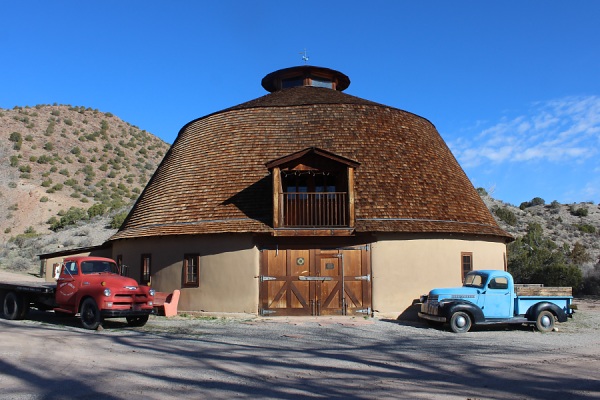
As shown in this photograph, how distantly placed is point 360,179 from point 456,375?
1012 cm

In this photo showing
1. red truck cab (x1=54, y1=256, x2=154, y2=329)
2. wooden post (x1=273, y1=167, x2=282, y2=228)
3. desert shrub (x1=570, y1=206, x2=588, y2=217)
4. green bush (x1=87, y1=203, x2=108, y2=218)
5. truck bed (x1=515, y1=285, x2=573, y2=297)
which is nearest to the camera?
red truck cab (x1=54, y1=256, x2=154, y2=329)

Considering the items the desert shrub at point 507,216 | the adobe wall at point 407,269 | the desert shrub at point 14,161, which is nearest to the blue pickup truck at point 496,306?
the adobe wall at point 407,269

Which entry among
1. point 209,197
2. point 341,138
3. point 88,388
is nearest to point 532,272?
point 341,138

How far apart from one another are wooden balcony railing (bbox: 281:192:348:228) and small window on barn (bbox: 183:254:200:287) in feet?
10.4

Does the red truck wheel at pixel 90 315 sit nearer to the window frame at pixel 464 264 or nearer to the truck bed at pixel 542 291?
the window frame at pixel 464 264

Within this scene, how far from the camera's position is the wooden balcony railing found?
55.9 ft

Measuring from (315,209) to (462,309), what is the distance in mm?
5415

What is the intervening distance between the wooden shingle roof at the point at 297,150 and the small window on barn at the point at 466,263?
90 cm

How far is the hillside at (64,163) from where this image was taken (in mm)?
52750

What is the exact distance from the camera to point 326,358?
9750 millimetres

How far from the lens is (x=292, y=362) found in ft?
30.5

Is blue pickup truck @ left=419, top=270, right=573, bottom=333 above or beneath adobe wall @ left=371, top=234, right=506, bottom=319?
beneath

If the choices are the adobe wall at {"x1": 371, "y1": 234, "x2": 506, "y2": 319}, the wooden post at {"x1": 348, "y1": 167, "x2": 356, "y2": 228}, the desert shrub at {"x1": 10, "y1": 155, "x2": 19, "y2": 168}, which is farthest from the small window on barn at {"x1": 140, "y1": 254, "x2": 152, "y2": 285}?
the desert shrub at {"x1": 10, "y1": 155, "x2": 19, "y2": 168}

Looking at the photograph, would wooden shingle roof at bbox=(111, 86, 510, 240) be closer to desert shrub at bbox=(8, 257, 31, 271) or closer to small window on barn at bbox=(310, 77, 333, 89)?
small window on barn at bbox=(310, 77, 333, 89)
